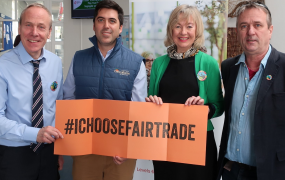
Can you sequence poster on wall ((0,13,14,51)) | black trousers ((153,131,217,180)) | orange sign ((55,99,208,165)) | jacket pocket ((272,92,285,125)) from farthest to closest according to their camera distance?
poster on wall ((0,13,14,51))
black trousers ((153,131,217,180))
orange sign ((55,99,208,165))
jacket pocket ((272,92,285,125))

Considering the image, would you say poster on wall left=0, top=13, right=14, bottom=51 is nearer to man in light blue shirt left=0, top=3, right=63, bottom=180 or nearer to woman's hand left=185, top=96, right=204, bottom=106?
man in light blue shirt left=0, top=3, right=63, bottom=180

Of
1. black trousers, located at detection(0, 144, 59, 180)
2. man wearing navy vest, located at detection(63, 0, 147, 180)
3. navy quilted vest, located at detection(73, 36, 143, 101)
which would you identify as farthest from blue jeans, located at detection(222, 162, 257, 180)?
black trousers, located at detection(0, 144, 59, 180)

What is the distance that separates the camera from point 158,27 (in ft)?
9.15

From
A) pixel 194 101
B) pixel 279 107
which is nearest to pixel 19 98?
pixel 194 101

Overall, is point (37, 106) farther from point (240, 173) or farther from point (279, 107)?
point (279, 107)

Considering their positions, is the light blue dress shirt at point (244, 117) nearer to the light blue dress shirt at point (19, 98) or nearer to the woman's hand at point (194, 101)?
the woman's hand at point (194, 101)

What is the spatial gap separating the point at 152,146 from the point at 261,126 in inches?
27.4

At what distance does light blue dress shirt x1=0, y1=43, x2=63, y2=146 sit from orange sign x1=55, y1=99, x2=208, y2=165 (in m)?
0.16

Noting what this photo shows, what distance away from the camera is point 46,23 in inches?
64.9

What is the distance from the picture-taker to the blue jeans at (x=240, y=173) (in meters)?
1.44

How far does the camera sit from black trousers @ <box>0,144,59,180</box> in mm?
1516

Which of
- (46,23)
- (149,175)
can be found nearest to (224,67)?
(46,23)

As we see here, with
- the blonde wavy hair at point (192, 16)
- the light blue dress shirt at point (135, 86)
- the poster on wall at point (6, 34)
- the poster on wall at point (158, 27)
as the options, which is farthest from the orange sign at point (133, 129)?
the poster on wall at point (6, 34)

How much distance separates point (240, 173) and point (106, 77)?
3.78 ft
